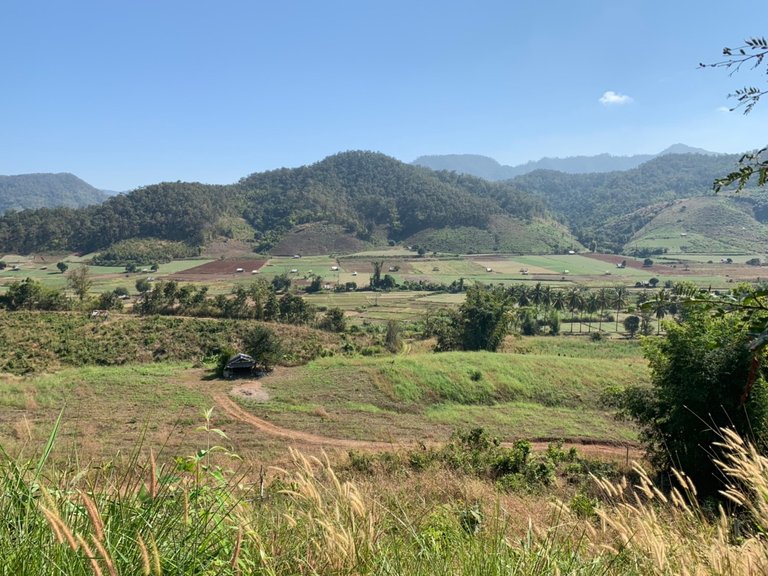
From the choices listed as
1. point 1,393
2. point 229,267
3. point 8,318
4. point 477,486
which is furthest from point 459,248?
point 477,486

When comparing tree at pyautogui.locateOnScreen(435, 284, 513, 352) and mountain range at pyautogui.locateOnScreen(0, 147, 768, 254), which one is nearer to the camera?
tree at pyautogui.locateOnScreen(435, 284, 513, 352)

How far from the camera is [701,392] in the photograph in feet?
34.0

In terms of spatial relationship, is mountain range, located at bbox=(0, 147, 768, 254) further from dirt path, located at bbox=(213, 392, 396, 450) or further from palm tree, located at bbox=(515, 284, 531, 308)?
dirt path, located at bbox=(213, 392, 396, 450)

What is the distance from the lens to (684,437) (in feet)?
36.0

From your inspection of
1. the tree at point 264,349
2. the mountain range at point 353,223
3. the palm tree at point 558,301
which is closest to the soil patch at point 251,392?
the tree at point 264,349

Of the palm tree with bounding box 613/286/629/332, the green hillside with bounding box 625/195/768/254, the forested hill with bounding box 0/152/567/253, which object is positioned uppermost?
the forested hill with bounding box 0/152/567/253

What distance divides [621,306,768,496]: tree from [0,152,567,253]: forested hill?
13372cm

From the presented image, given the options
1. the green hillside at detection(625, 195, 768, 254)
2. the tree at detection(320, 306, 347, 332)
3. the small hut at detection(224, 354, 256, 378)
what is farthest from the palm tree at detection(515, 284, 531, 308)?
the green hillside at detection(625, 195, 768, 254)

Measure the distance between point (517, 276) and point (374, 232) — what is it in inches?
2744

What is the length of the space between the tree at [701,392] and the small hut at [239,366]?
2412 centimetres

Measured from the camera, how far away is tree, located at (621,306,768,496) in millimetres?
9836

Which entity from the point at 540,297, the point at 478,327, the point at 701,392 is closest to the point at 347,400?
the point at 701,392

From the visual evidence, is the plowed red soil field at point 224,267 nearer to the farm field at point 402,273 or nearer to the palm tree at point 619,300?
the farm field at point 402,273

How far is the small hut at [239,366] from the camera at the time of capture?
2980 centimetres
